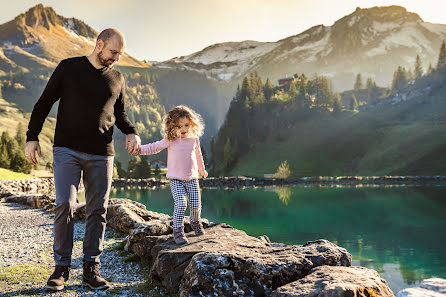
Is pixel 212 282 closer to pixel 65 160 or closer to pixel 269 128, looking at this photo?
pixel 65 160

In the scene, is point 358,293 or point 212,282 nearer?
point 358,293

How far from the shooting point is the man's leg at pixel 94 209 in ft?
23.0

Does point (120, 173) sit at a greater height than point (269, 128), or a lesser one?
lesser

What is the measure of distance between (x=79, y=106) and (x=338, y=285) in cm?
542

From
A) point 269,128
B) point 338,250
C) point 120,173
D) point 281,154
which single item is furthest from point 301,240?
point 269,128

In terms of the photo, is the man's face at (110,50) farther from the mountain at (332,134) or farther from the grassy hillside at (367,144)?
the grassy hillside at (367,144)

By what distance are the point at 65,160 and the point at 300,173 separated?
126 meters

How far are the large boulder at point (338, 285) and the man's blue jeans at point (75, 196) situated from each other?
11.9ft

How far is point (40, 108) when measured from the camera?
23.0 ft

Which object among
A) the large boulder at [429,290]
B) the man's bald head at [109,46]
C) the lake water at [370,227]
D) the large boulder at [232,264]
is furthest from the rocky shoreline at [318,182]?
the man's bald head at [109,46]

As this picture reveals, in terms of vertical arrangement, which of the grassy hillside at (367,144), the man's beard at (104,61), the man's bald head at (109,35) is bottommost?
the man's beard at (104,61)

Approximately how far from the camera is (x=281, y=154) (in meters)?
148

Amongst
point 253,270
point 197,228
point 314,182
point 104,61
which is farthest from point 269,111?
point 253,270

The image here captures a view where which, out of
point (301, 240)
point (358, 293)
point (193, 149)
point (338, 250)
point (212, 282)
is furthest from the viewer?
point (301, 240)
